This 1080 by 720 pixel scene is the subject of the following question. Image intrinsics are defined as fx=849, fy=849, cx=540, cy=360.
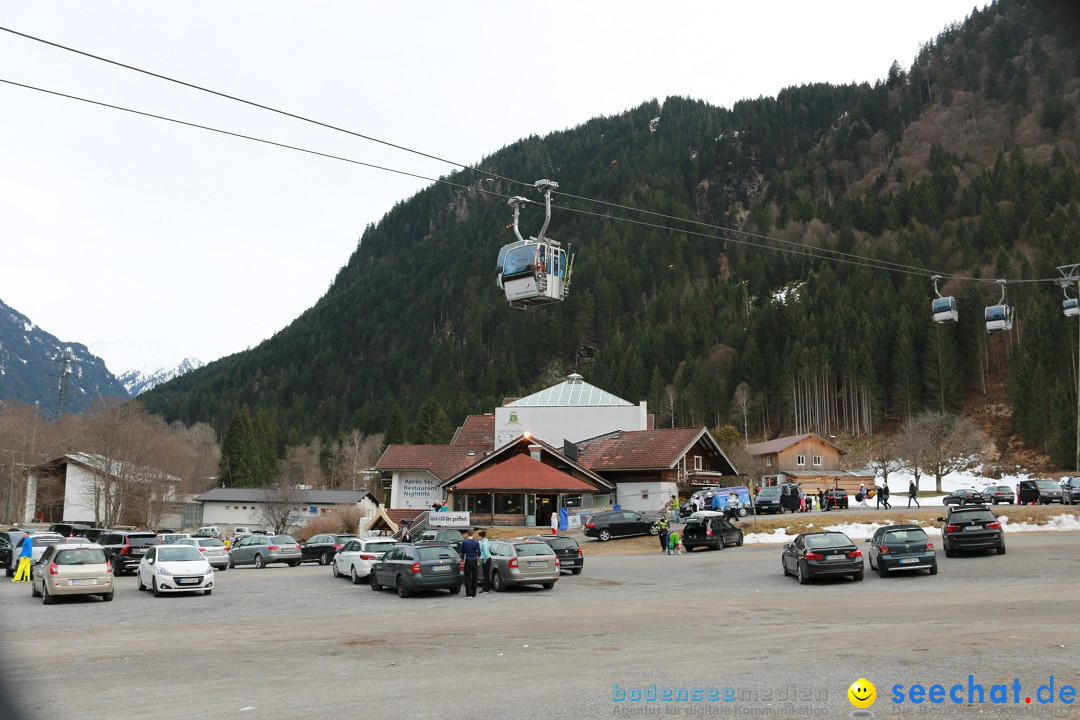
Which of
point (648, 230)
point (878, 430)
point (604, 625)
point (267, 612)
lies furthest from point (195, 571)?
point (648, 230)

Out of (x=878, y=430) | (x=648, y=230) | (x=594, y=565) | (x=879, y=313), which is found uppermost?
(x=648, y=230)

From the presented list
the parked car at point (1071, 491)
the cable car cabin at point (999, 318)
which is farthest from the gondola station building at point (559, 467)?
the cable car cabin at point (999, 318)

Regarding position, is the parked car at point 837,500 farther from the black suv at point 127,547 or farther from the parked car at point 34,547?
the parked car at point 34,547

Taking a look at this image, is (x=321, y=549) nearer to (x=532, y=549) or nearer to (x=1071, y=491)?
(x=532, y=549)

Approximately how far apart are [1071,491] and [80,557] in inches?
1845

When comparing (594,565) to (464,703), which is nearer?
(464,703)

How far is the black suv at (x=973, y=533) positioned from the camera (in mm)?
27984

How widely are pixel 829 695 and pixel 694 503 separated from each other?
44.4 metres

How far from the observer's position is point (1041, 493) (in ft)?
159

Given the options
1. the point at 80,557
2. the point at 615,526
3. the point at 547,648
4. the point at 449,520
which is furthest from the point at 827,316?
the point at 547,648

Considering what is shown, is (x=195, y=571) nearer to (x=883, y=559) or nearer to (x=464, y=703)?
(x=464, y=703)

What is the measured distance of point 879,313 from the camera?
393ft

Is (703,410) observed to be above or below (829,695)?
above

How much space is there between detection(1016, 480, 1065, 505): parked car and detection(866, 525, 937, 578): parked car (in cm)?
2887
